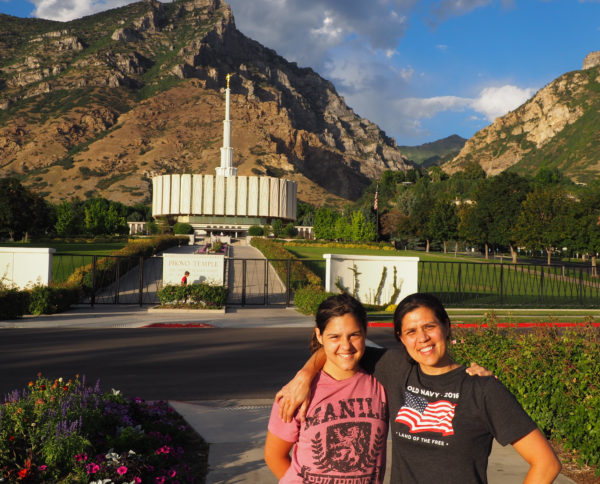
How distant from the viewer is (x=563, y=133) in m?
168

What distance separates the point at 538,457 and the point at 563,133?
190m

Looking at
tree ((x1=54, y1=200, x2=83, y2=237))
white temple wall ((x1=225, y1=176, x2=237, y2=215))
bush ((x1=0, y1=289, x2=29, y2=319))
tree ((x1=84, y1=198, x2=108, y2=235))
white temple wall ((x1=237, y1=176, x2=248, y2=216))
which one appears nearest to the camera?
bush ((x1=0, y1=289, x2=29, y2=319))

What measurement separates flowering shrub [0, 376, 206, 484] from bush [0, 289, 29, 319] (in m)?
13.7

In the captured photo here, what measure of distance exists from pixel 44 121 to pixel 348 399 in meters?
202

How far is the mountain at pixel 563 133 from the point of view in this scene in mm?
148837

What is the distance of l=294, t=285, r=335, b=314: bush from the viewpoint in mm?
19192

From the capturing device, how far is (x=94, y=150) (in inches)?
6531

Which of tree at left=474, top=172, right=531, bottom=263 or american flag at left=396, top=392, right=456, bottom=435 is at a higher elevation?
tree at left=474, top=172, right=531, bottom=263

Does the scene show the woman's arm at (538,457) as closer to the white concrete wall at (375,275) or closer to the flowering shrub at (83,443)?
the flowering shrub at (83,443)

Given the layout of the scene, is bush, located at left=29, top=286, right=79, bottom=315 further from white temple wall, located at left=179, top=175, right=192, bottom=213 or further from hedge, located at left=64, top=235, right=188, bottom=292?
white temple wall, located at left=179, top=175, right=192, bottom=213

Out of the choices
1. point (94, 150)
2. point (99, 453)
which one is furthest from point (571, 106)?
point (99, 453)

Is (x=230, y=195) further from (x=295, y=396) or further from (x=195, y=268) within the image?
(x=295, y=396)

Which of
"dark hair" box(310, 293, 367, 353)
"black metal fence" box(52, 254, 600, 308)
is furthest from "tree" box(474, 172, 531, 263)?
"dark hair" box(310, 293, 367, 353)

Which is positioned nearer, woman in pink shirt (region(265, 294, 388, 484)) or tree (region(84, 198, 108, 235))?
woman in pink shirt (region(265, 294, 388, 484))
